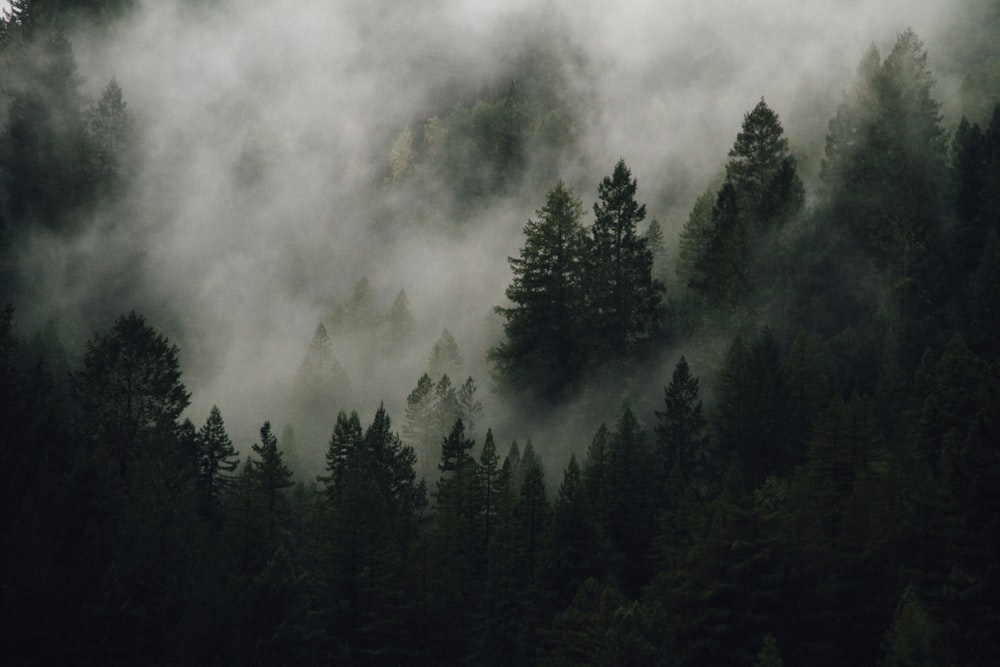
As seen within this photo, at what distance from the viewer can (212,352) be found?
122 meters

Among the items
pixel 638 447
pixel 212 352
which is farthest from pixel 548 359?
pixel 212 352

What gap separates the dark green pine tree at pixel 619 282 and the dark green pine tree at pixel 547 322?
1092 mm

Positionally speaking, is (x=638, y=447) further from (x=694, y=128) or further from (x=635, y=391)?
(x=694, y=128)

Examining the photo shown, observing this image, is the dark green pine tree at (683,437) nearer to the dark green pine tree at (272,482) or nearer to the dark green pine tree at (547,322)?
the dark green pine tree at (547,322)

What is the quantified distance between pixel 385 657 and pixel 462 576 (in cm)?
615

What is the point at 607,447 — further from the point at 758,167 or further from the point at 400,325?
the point at 400,325

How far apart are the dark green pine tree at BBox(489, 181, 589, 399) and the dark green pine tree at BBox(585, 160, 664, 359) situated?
3.58 ft

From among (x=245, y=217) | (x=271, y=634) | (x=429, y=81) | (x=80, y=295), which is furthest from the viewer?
(x=429, y=81)

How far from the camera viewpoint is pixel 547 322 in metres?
59.3

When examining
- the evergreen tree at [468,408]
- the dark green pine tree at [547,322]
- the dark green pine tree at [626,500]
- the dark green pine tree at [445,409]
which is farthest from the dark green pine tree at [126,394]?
the dark green pine tree at [626,500]

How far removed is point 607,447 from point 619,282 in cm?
1302

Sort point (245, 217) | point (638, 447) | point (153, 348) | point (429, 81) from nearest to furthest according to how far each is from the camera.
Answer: point (638, 447) → point (153, 348) → point (245, 217) → point (429, 81)

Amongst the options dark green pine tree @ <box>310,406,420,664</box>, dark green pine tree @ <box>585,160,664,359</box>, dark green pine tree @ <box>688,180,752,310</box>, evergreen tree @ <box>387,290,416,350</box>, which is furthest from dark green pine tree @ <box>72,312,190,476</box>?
evergreen tree @ <box>387,290,416,350</box>

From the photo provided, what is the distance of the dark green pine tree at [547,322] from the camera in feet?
194
